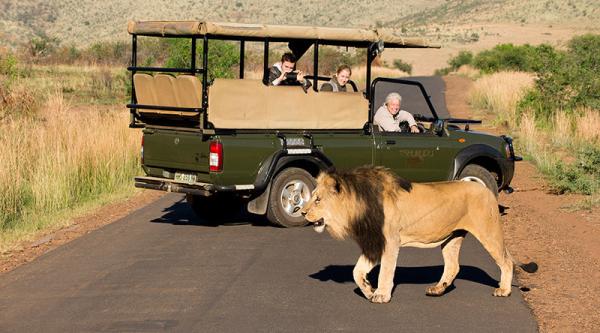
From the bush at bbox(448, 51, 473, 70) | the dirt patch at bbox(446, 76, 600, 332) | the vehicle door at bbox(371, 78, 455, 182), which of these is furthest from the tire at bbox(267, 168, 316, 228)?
the bush at bbox(448, 51, 473, 70)

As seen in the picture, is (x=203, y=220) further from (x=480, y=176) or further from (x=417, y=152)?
(x=480, y=176)

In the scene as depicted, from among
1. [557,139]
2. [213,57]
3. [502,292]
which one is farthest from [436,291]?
[213,57]

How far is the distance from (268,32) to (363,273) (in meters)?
4.61

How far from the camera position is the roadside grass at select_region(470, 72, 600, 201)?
56.3 feet

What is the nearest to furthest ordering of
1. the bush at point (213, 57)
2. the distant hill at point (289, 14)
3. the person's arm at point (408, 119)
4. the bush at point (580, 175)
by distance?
the person's arm at point (408, 119) < the bush at point (580, 175) < the bush at point (213, 57) < the distant hill at point (289, 14)

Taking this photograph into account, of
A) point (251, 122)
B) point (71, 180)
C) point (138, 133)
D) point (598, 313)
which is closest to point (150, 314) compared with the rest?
point (598, 313)

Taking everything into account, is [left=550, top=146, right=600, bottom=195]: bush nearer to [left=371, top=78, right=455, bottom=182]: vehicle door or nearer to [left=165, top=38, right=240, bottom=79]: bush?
[left=371, top=78, right=455, bottom=182]: vehicle door

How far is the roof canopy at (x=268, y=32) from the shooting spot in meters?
11.9

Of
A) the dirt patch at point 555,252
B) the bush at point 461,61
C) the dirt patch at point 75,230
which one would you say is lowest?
the dirt patch at point 75,230

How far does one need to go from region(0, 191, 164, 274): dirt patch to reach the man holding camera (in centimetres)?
281

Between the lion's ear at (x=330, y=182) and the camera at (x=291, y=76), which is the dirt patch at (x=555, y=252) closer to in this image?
the lion's ear at (x=330, y=182)

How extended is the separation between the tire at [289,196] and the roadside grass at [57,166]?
2.92 metres

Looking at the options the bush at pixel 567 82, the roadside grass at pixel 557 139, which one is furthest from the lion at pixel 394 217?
the bush at pixel 567 82

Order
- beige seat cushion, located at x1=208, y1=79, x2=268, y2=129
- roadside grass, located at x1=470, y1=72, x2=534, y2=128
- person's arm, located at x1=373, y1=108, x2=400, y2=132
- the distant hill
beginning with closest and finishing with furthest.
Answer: beige seat cushion, located at x1=208, y1=79, x2=268, y2=129 → person's arm, located at x1=373, y1=108, x2=400, y2=132 → roadside grass, located at x1=470, y1=72, x2=534, y2=128 → the distant hill
